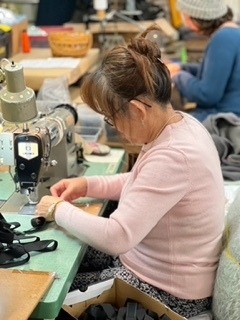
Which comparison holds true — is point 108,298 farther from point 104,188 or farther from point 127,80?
point 127,80

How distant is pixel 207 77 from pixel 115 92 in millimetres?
1526

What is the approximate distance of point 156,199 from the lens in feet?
5.10

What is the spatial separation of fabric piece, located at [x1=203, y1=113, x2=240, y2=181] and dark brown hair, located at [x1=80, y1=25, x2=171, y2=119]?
926 mm

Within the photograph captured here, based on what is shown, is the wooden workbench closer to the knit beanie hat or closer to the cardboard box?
the knit beanie hat

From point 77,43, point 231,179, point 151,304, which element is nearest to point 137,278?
point 151,304

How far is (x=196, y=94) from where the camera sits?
10.2ft

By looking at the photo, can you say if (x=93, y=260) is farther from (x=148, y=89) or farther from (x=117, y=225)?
(x=148, y=89)

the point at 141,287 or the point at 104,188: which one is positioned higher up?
the point at 104,188

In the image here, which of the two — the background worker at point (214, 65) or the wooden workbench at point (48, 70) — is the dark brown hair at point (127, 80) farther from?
the background worker at point (214, 65)

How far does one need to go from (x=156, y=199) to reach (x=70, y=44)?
71.3 inches

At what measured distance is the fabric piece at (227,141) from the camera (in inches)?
97.7

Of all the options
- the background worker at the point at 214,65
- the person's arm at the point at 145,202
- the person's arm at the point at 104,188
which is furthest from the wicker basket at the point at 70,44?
the person's arm at the point at 145,202

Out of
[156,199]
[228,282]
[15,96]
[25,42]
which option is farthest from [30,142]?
[25,42]

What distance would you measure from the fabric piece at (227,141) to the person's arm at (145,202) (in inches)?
37.0
